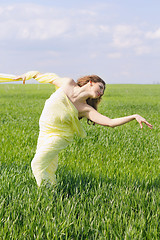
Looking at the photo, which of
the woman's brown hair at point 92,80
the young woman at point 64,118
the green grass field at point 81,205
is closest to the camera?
the green grass field at point 81,205

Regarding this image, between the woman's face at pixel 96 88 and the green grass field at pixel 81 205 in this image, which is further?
the woman's face at pixel 96 88

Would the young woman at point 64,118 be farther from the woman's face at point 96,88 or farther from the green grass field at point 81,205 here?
the green grass field at point 81,205

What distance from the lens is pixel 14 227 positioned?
261 centimetres

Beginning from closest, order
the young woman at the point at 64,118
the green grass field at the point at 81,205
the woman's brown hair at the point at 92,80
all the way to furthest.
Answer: the green grass field at the point at 81,205, the young woman at the point at 64,118, the woman's brown hair at the point at 92,80

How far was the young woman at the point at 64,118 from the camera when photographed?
11.0ft

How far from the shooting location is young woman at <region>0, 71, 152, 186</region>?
11.0ft

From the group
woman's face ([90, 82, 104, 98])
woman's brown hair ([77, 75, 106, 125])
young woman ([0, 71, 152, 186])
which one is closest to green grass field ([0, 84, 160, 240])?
young woman ([0, 71, 152, 186])

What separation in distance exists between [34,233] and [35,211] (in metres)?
0.26

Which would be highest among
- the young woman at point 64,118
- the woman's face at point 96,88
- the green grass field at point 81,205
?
the woman's face at point 96,88

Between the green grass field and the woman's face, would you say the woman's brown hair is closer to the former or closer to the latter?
the woman's face

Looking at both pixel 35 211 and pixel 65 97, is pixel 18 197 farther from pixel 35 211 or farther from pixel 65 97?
pixel 65 97

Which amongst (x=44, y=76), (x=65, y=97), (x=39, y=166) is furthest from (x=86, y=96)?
(x=39, y=166)

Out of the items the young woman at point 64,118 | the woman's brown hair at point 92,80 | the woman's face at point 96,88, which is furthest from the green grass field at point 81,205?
the woman's face at point 96,88

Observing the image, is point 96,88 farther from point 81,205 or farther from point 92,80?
point 81,205
